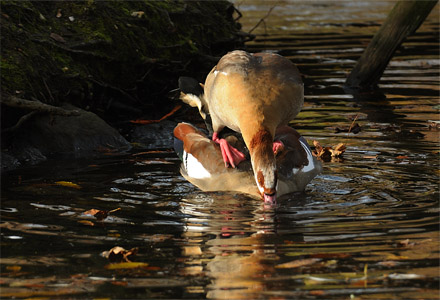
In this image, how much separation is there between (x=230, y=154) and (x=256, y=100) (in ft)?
2.13

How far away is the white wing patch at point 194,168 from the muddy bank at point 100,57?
209cm

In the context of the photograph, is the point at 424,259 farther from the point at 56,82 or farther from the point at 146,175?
the point at 56,82

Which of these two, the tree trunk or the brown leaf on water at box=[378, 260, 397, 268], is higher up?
the tree trunk

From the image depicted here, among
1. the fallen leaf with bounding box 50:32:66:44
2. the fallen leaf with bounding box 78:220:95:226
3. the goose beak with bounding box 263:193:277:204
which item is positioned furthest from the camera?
the fallen leaf with bounding box 50:32:66:44

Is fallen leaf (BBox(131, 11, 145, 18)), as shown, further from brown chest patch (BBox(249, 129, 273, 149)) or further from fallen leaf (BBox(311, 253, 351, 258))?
fallen leaf (BBox(311, 253, 351, 258))

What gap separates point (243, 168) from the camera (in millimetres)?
7570

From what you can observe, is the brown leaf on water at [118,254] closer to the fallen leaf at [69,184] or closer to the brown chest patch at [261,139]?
the brown chest patch at [261,139]

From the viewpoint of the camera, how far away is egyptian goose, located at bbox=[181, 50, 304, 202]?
23.1 feet

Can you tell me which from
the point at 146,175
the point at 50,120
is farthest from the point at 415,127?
the point at 50,120

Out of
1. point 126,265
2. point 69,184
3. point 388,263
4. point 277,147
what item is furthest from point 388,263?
point 69,184

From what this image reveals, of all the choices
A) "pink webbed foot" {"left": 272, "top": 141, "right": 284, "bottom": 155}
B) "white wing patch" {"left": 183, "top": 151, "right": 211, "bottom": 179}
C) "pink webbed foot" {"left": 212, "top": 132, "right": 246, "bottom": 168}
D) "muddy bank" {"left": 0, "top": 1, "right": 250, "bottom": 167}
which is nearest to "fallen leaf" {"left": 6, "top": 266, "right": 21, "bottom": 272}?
"white wing patch" {"left": 183, "top": 151, "right": 211, "bottom": 179}

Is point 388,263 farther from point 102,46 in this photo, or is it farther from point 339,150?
point 102,46

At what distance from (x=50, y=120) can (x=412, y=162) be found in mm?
4353

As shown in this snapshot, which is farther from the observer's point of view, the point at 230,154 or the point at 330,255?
the point at 230,154
